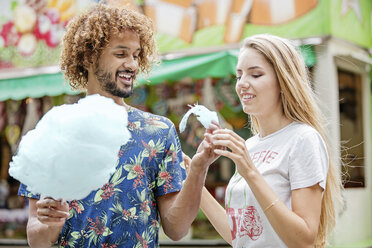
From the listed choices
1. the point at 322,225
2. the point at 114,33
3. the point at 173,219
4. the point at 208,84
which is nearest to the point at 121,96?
the point at 114,33

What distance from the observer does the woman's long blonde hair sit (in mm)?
2201

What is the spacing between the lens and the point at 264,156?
221cm

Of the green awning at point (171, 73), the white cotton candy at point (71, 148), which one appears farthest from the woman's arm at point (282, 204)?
the green awning at point (171, 73)

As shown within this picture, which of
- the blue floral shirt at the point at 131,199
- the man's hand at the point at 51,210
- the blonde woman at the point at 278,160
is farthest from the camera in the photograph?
the blue floral shirt at the point at 131,199

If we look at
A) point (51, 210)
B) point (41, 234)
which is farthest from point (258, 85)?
point (41, 234)

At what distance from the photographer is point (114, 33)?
229 cm

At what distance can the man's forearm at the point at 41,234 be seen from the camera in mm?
2090

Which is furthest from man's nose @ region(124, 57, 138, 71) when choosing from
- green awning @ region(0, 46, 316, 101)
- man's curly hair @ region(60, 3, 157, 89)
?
green awning @ region(0, 46, 316, 101)

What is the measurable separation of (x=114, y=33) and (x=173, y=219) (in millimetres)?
865

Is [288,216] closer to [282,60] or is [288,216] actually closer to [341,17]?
[282,60]

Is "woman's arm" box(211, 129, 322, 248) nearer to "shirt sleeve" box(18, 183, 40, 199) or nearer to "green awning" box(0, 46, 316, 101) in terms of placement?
"shirt sleeve" box(18, 183, 40, 199)

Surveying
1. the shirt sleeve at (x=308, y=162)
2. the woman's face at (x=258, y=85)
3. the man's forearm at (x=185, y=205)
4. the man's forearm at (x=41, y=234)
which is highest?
the woman's face at (x=258, y=85)

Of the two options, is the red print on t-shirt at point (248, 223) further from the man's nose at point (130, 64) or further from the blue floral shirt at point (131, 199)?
the man's nose at point (130, 64)

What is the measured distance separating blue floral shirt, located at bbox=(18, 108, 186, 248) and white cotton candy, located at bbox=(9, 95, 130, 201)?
317mm
